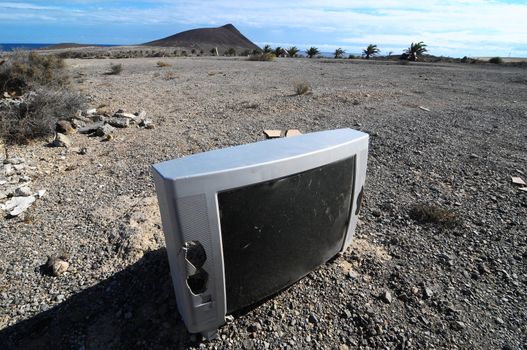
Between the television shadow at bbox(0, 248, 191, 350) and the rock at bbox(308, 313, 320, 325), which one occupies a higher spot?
the television shadow at bbox(0, 248, 191, 350)

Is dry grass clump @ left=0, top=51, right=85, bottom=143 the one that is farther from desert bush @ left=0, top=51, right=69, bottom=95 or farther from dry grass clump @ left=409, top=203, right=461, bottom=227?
dry grass clump @ left=409, top=203, right=461, bottom=227

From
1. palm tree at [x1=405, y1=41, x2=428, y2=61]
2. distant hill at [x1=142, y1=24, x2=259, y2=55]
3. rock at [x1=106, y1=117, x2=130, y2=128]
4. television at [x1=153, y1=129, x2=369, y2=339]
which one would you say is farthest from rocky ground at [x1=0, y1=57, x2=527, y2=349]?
distant hill at [x1=142, y1=24, x2=259, y2=55]

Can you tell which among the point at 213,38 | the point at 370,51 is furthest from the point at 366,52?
the point at 213,38

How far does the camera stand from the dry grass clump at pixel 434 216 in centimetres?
268

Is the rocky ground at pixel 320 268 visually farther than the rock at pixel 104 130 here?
No

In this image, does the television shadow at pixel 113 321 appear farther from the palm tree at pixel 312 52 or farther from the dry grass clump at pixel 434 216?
the palm tree at pixel 312 52

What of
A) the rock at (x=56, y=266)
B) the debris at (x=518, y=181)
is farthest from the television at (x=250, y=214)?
the debris at (x=518, y=181)

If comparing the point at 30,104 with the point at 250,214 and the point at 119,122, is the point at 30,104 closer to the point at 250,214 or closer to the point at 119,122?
the point at 119,122

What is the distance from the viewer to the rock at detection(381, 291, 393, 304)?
1.91 metres

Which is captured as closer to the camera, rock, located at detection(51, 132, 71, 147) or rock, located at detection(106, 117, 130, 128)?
rock, located at detection(51, 132, 71, 147)

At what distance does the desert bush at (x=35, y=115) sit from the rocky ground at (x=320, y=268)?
0.33m

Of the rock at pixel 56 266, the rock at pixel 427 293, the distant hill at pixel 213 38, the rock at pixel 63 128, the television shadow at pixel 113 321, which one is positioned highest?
the distant hill at pixel 213 38

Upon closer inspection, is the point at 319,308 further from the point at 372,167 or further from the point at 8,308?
the point at 372,167

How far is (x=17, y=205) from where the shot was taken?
9.41ft
